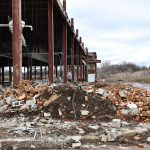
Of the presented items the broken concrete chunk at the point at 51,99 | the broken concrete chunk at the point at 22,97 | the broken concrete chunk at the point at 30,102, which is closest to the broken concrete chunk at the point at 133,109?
the broken concrete chunk at the point at 51,99

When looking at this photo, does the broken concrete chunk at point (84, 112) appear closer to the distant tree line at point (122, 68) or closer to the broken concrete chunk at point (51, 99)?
the broken concrete chunk at point (51, 99)

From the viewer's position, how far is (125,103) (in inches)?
481

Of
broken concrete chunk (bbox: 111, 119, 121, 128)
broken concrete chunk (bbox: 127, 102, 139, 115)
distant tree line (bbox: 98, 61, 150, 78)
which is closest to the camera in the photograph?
broken concrete chunk (bbox: 111, 119, 121, 128)

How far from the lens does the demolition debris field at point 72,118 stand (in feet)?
28.7

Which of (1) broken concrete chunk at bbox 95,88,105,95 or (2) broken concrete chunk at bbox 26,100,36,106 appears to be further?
(1) broken concrete chunk at bbox 95,88,105,95

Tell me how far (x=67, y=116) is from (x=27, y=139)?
2.61 m

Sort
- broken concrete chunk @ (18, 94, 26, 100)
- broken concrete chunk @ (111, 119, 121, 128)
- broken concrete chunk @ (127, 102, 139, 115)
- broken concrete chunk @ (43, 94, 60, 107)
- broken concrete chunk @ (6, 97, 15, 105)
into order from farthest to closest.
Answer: broken concrete chunk @ (18, 94, 26, 100) < broken concrete chunk @ (6, 97, 15, 105) < broken concrete chunk @ (43, 94, 60, 107) < broken concrete chunk @ (127, 102, 139, 115) < broken concrete chunk @ (111, 119, 121, 128)

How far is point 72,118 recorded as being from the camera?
11383 millimetres

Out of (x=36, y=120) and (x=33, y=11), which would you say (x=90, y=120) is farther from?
(x=33, y=11)

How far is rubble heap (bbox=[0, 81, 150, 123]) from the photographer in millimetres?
11539

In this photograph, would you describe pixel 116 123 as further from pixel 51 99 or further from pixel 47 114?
pixel 51 99

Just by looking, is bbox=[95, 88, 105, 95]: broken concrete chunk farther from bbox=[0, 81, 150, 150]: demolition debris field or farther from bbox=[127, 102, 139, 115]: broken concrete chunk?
bbox=[127, 102, 139, 115]: broken concrete chunk

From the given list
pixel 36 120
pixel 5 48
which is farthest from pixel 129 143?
pixel 5 48

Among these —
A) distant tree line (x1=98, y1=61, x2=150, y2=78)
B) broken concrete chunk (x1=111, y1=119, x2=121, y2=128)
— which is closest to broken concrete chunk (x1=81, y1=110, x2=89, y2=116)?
broken concrete chunk (x1=111, y1=119, x2=121, y2=128)
